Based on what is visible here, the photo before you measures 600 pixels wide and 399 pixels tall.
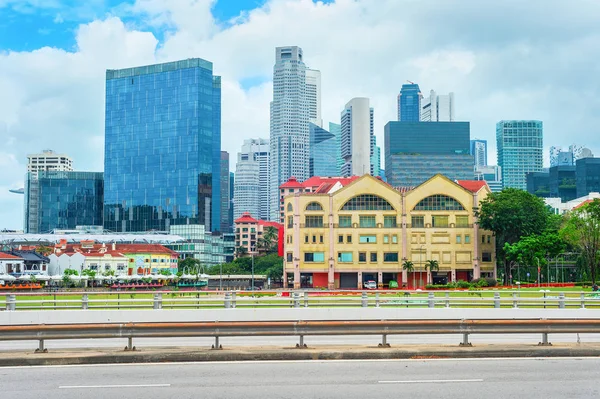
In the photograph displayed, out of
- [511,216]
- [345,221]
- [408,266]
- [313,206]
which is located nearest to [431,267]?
[408,266]

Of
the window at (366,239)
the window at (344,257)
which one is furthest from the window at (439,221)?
the window at (344,257)

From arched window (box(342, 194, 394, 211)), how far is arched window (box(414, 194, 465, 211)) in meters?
4.89

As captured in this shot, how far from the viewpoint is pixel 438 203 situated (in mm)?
107688

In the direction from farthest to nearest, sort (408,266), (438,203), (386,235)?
(386,235) < (438,203) < (408,266)

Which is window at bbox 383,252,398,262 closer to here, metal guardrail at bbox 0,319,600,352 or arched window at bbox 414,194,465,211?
arched window at bbox 414,194,465,211

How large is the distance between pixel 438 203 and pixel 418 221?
13.1 feet

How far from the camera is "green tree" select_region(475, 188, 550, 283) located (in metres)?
101

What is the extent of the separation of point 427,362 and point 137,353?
25.8 ft

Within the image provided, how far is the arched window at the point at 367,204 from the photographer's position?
109 m

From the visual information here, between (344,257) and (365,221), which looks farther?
(344,257)

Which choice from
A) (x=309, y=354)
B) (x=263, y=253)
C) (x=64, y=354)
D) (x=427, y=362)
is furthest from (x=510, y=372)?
(x=263, y=253)

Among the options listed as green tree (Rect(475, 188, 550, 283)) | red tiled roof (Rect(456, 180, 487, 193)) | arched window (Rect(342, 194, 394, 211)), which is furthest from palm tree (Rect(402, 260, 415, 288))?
red tiled roof (Rect(456, 180, 487, 193))

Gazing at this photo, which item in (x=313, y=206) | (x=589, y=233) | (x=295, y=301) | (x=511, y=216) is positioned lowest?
(x=295, y=301)

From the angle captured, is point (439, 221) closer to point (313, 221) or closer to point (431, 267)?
point (431, 267)
